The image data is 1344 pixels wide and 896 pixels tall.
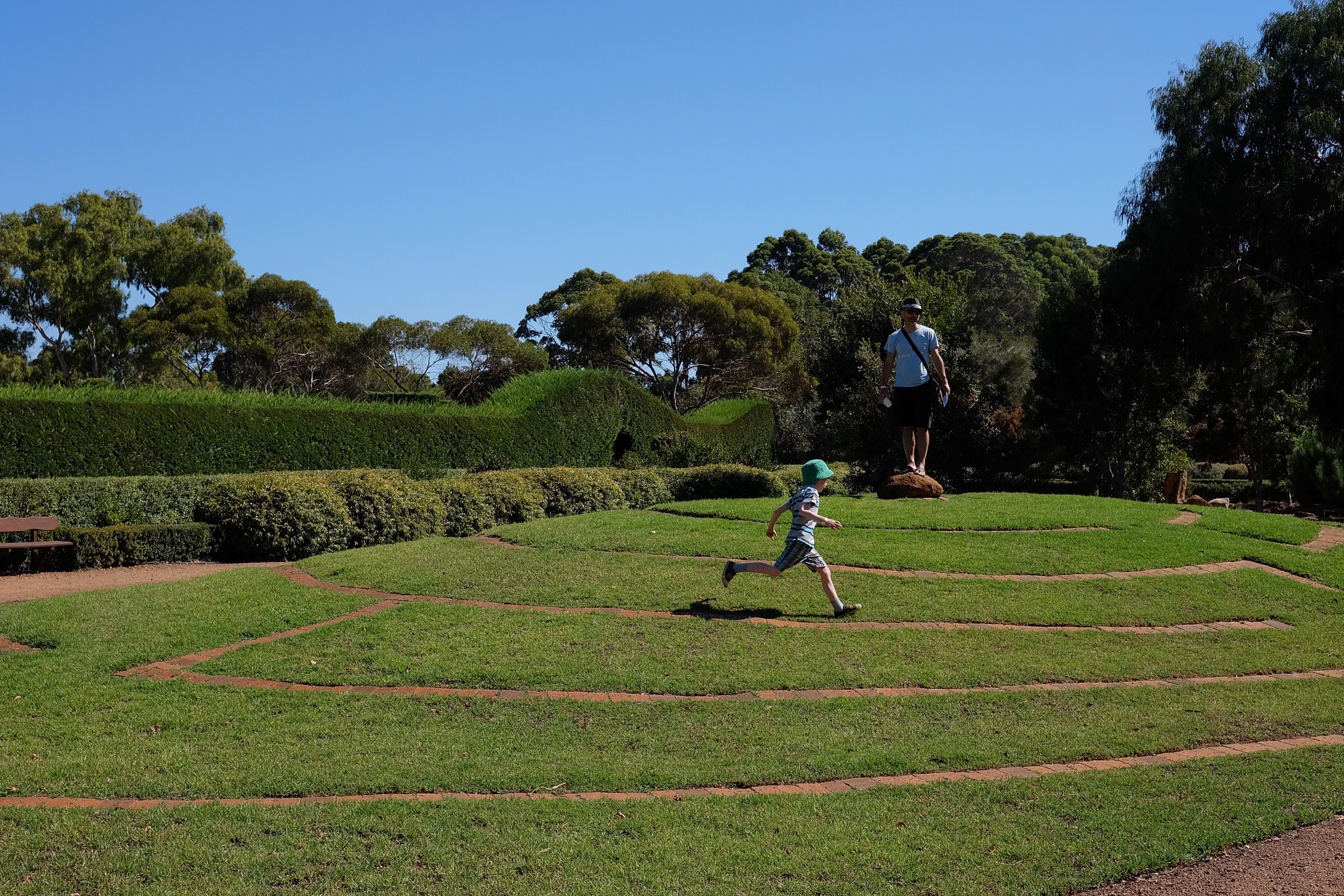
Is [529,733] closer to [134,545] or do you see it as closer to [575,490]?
[134,545]

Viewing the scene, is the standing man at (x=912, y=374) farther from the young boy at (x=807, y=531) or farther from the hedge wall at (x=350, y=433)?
the hedge wall at (x=350, y=433)

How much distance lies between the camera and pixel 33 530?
12992 mm

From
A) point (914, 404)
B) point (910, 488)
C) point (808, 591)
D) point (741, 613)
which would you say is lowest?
point (741, 613)

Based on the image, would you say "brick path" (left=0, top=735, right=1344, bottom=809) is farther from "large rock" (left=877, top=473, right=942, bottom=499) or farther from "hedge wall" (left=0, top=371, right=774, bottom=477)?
"hedge wall" (left=0, top=371, right=774, bottom=477)

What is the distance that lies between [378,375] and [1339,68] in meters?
40.8

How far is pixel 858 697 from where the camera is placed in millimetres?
6949

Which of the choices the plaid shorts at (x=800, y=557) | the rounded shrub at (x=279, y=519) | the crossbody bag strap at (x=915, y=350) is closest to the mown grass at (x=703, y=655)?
the plaid shorts at (x=800, y=557)

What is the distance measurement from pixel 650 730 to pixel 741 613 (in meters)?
2.92

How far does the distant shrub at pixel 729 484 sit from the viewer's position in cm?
1764

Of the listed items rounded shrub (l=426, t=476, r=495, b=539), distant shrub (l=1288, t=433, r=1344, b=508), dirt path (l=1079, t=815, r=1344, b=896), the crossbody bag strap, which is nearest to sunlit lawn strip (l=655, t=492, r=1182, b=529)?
the crossbody bag strap

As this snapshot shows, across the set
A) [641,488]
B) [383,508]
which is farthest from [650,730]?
[641,488]

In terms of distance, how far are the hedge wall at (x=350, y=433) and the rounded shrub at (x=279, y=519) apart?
10.8 feet

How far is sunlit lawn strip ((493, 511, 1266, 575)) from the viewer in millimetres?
11008

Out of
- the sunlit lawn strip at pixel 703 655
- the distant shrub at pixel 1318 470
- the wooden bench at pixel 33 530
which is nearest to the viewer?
the sunlit lawn strip at pixel 703 655
